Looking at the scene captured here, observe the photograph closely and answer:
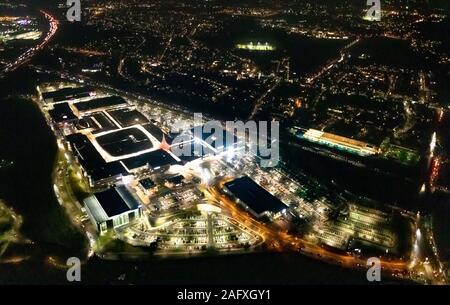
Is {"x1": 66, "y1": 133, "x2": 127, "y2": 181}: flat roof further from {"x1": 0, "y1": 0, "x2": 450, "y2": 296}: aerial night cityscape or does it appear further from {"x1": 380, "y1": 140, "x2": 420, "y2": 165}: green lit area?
{"x1": 380, "y1": 140, "x2": 420, "y2": 165}: green lit area

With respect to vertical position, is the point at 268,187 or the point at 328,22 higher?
the point at 328,22

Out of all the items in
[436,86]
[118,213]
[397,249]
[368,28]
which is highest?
[368,28]

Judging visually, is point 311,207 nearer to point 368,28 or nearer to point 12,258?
point 12,258

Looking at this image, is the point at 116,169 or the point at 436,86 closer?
the point at 116,169

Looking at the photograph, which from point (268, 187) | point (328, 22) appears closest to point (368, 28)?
point (328, 22)

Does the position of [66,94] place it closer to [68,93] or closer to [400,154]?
[68,93]

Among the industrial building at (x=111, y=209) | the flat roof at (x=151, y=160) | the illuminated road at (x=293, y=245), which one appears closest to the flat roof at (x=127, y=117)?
the flat roof at (x=151, y=160)
